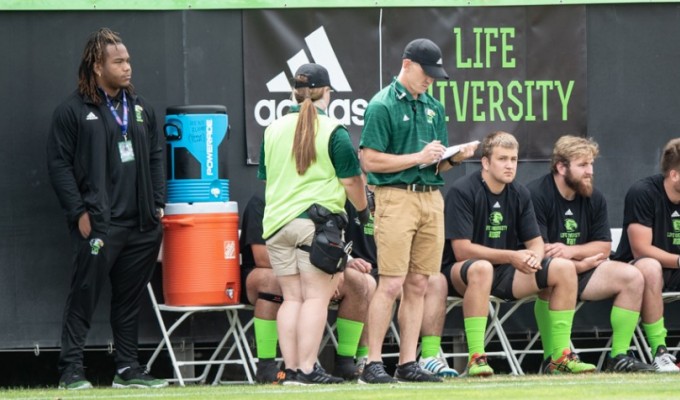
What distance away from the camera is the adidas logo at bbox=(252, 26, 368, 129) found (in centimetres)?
952

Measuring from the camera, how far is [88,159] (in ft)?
28.5

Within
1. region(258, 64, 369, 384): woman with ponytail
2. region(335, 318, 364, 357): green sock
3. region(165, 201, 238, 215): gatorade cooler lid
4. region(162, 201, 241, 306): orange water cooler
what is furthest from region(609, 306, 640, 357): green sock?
region(165, 201, 238, 215): gatorade cooler lid

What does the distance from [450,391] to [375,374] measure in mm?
666

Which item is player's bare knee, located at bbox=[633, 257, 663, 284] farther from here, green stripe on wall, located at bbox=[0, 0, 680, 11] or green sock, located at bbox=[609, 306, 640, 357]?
green stripe on wall, located at bbox=[0, 0, 680, 11]

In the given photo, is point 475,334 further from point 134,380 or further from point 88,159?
point 88,159

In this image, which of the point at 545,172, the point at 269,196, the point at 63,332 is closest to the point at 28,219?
the point at 63,332

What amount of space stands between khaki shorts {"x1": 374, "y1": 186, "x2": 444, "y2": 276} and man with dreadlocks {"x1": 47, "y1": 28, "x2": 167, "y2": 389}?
64.1 inches

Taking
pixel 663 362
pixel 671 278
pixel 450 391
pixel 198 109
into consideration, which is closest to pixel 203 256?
pixel 198 109

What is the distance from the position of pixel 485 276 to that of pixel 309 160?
1.45 meters

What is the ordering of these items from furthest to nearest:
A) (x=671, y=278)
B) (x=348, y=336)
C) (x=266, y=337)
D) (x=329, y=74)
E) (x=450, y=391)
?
(x=671, y=278), (x=329, y=74), (x=348, y=336), (x=266, y=337), (x=450, y=391)

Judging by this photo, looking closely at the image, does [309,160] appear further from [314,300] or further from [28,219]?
[28,219]

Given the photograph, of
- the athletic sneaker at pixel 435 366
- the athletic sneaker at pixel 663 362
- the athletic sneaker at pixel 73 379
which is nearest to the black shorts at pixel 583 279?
the athletic sneaker at pixel 663 362

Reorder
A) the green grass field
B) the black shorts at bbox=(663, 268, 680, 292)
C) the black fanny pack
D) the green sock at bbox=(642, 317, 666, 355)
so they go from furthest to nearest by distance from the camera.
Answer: the black shorts at bbox=(663, 268, 680, 292) < the green sock at bbox=(642, 317, 666, 355) < the black fanny pack < the green grass field

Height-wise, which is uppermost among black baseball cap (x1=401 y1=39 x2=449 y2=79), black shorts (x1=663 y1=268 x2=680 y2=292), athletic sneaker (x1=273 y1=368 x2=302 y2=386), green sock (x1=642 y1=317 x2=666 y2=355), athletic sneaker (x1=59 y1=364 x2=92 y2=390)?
black baseball cap (x1=401 y1=39 x2=449 y2=79)
